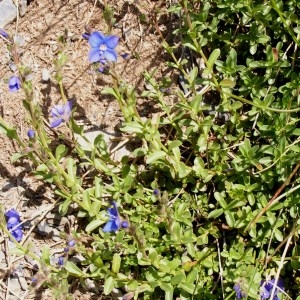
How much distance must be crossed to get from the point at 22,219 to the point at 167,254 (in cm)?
85

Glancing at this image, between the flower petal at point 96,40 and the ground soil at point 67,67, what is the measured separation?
49 centimetres

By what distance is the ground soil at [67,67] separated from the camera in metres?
3.50

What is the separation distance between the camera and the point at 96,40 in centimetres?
304

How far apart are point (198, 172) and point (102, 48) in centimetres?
86

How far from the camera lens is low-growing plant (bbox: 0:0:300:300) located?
3.08 meters

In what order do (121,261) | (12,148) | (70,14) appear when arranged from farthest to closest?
(70,14) < (12,148) < (121,261)

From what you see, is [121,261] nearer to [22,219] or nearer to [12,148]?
[22,219]

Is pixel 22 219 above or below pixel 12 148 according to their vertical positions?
below

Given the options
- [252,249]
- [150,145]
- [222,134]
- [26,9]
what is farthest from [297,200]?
[26,9]

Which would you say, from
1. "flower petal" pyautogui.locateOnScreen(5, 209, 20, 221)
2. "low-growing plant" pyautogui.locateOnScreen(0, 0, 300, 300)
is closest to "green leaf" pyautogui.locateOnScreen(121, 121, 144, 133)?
"low-growing plant" pyautogui.locateOnScreen(0, 0, 300, 300)

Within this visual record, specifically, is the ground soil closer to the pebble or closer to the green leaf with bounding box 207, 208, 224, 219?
the pebble

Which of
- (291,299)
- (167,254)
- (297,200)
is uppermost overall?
(297,200)

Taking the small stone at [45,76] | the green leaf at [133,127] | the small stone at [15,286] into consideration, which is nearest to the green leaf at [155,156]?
the green leaf at [133,127]

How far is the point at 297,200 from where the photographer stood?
10.3 feet
